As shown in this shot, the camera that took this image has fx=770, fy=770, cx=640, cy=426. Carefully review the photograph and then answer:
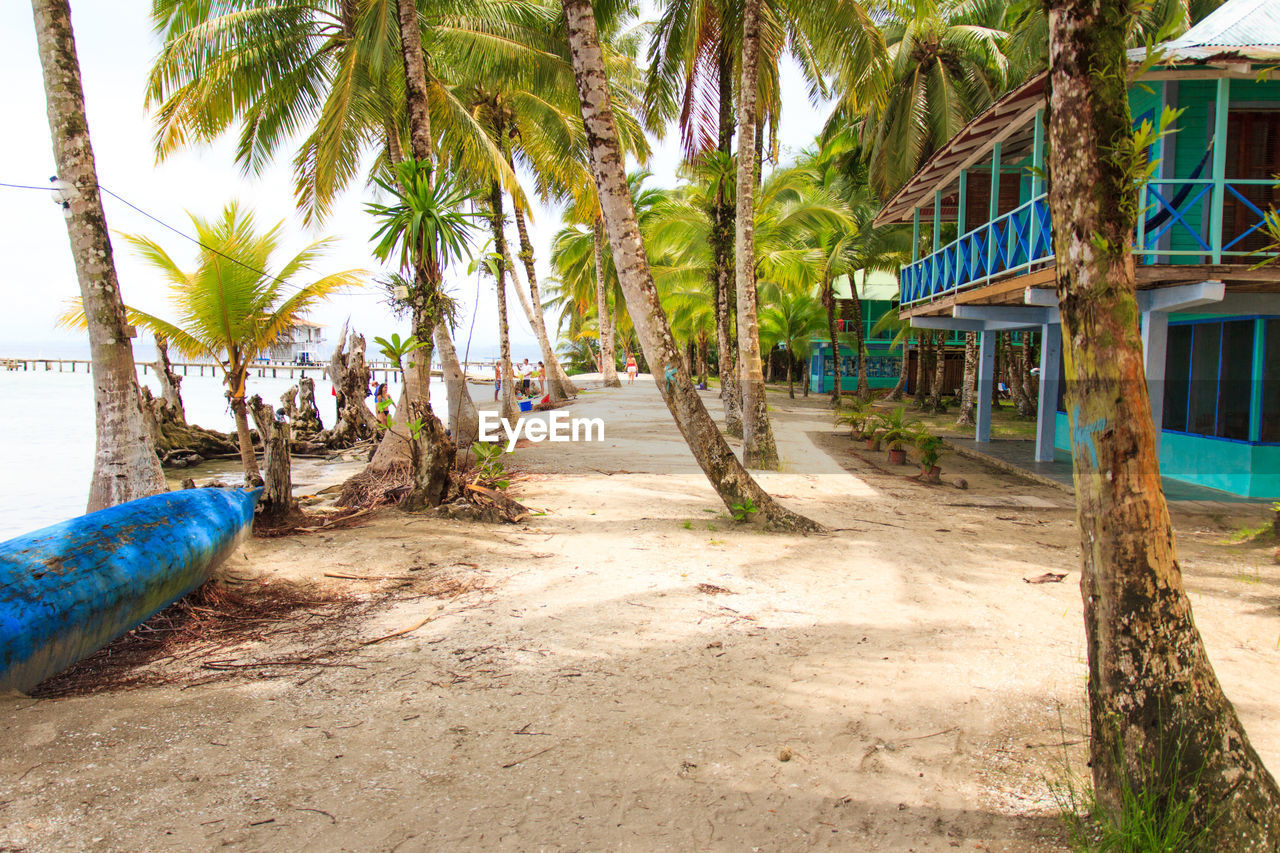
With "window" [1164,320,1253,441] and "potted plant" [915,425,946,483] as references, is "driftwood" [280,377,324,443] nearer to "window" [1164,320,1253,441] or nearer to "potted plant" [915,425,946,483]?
"potted plant" [915,425,946,483]

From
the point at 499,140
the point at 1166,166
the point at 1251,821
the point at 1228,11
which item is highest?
the point at 499,140

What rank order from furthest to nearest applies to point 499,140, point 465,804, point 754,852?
point 499,140 < point 465,804 < point 754,852

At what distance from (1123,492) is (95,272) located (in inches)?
311

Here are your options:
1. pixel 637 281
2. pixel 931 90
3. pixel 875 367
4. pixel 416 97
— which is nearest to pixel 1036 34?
pixel 931 90

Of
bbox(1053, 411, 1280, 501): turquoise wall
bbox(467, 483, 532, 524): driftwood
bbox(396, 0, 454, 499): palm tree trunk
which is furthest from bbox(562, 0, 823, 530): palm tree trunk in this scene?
bbox(1053, 411, 1280, 501): turquoise wall

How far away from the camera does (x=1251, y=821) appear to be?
230 centimetres

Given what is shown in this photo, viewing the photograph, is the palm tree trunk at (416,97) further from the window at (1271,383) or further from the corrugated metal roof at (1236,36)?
the window at (1271,383)

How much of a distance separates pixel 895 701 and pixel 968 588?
86.6 inches

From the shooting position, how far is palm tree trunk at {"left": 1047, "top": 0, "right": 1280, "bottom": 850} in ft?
7.86

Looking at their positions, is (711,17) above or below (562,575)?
above

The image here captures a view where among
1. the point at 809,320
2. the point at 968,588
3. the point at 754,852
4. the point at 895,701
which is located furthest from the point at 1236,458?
the point at 809,320

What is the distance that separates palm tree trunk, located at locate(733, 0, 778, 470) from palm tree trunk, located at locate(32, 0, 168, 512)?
23.0 ft

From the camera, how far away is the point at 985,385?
14.2 m

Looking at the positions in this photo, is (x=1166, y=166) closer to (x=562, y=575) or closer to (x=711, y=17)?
(x=711, y=17)
